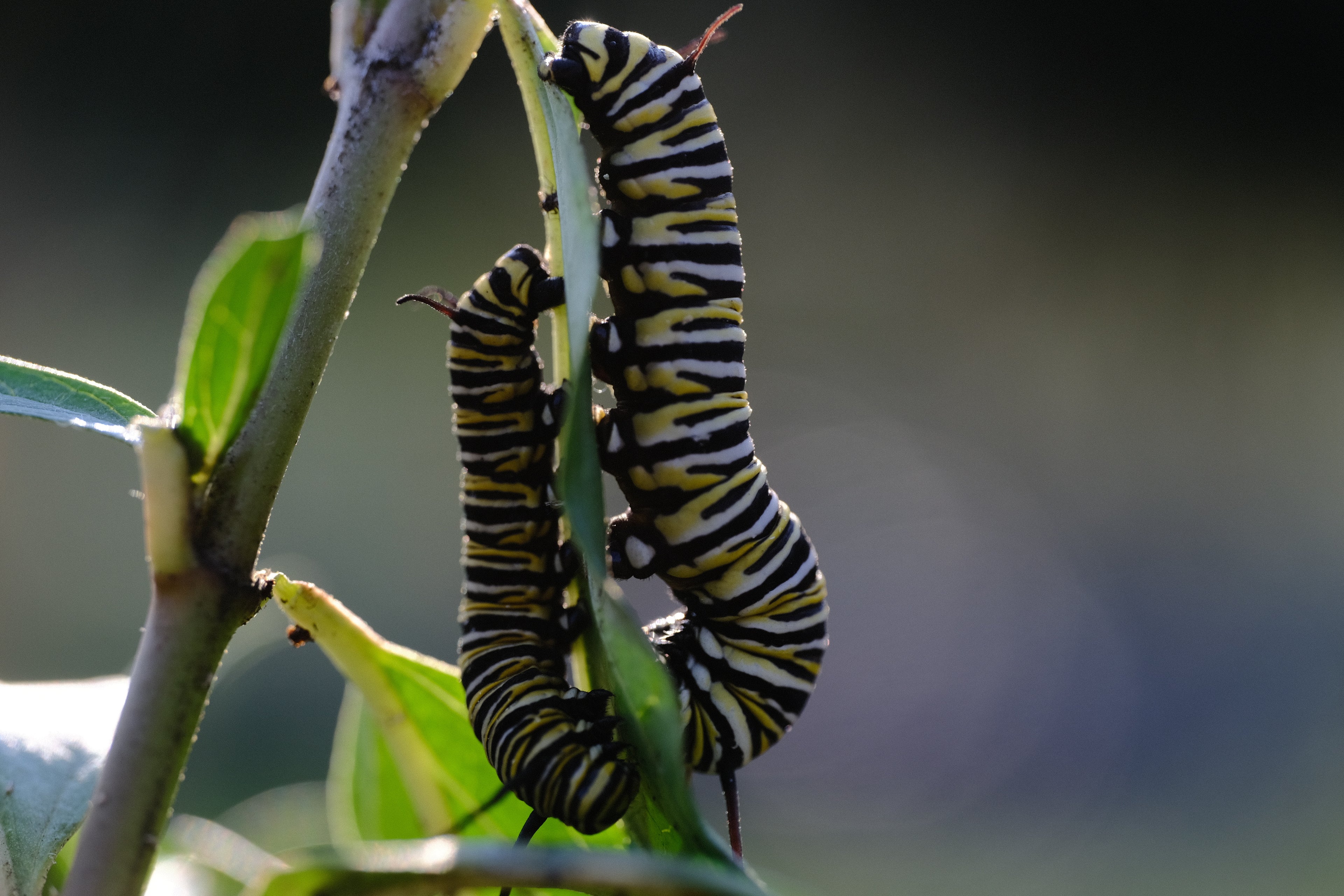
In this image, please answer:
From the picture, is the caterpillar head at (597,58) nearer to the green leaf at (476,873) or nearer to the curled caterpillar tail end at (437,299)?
the curled caterpillar tail end at (437,299)

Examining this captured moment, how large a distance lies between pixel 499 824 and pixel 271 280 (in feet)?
2.47

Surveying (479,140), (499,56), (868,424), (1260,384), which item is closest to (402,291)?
(479,140)

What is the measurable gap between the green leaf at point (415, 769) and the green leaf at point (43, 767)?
24 cm

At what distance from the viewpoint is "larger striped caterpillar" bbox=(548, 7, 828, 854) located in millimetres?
1192

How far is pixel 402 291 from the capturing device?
820 centimetres

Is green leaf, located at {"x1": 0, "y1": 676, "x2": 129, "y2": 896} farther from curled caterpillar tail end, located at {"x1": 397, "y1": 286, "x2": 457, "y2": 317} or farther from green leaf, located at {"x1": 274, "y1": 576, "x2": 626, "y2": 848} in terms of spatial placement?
curled caterpillar tail end, located at {"x1": 397, "y1": 286, "x2": 457, "y2": 317}

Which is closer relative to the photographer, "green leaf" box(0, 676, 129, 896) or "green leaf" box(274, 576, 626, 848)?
"green leaf" box(0, 676, 129, 896)

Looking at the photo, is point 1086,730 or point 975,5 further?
point 975,5

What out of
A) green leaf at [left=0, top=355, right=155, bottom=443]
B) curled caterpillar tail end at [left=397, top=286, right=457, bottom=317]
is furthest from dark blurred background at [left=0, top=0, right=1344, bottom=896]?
green leaf at [left=0, top=355, right=155, bottom=443]

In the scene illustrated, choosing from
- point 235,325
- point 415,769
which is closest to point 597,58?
point 235,325

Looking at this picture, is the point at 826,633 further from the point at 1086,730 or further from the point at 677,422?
the point at 1086,730

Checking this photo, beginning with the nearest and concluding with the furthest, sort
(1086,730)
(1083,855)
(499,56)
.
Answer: (1083,855), (1086,730), (499,56)

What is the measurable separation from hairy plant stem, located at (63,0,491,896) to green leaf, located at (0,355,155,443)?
0.09 metres

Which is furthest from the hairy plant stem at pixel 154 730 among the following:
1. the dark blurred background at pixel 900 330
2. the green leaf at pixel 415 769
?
the dark blurred background at pixel 900 330
